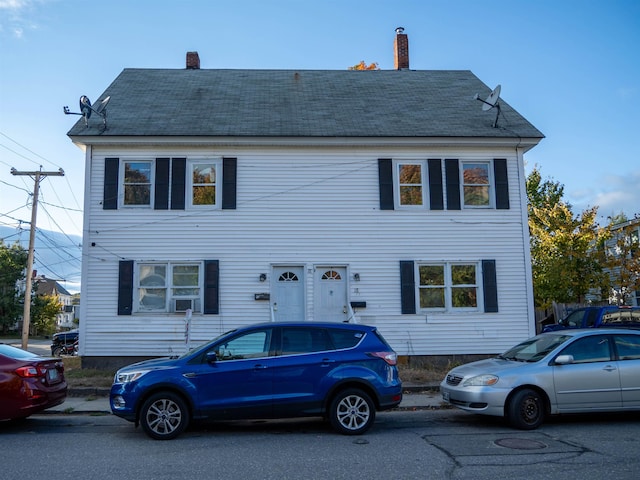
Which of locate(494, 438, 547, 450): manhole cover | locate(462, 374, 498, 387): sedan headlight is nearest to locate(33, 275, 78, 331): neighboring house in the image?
locate(462, 374, 498, 387): sedan headlight

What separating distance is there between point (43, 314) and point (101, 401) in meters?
52.8

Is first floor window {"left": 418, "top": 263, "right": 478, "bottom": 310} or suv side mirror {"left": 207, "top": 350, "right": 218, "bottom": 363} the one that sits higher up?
first floor window {"left": 418, "top": 263, "right": 478, "bottom": 310}

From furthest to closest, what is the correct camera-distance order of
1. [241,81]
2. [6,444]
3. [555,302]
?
[555,302] → [241,81] → [6,444]

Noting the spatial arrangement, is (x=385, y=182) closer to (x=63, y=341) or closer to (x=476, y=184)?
(x=476, y=184)

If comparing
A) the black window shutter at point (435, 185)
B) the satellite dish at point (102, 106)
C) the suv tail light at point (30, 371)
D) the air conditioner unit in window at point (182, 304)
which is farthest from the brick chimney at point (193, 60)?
the suv tail light at point (30, 371)

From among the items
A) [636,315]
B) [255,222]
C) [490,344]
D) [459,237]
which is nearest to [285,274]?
[255,222]

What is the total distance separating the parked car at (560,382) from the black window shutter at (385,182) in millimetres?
6780

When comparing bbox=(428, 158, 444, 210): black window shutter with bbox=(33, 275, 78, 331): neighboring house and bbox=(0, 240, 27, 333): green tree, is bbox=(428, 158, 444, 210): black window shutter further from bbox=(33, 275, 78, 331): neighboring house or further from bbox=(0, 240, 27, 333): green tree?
bbox=(33, 275, 78, 331): neighboring house

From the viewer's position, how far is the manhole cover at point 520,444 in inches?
290

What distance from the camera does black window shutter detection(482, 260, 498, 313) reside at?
48.9ft

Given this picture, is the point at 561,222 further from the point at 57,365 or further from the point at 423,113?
the point at 57,365

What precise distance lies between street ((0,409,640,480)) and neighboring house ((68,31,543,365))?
530 centimetres

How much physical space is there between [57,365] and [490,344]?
10.4 meters

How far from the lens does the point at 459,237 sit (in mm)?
15172
